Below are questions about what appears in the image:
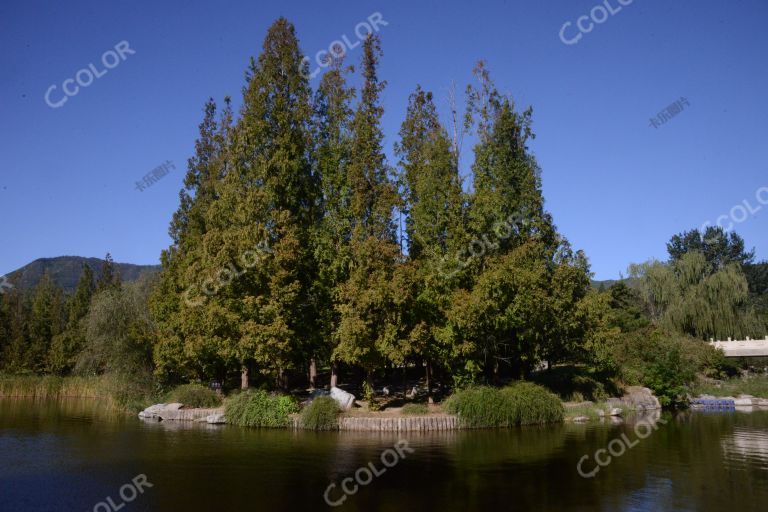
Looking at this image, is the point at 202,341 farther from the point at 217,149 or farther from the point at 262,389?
the point at 217,149

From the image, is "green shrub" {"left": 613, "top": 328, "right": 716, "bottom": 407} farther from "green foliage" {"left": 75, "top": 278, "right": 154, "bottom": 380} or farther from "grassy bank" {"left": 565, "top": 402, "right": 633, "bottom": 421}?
"green foliage" {"left": 75, "top": 278, "right": 154, "bottom": 380}

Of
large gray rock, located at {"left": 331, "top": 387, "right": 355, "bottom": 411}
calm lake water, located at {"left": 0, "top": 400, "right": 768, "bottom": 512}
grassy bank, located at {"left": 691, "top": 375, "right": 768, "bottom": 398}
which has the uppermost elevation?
large gray rock, located at {"left": 331, "top": 387, "right": 355, "bottom": 411}

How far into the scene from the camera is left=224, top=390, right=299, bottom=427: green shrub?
29.2 meters

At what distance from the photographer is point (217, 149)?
42125mm

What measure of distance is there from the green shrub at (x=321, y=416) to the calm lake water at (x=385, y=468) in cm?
135

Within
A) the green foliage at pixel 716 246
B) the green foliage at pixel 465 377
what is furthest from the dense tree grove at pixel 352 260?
the green foliage at pixel 716 246

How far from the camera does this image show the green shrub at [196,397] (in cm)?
3297

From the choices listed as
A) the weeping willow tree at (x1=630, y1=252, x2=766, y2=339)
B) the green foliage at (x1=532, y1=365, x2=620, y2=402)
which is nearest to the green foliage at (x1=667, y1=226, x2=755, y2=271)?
the weeping willow tree at (x1=630, y1=252, x2=766, y2=339)

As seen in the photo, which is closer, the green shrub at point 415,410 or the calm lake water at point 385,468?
the calm lake water at point 385,468

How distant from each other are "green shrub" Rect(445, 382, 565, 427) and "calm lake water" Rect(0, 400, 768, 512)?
1418mm

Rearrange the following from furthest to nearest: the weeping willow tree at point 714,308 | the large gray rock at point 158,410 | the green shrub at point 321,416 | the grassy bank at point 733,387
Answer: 1. the weeping willow tree at point 714,308
2. the grassy bank at point 733,387
3. the large gray rock at point 158,410
4. the green shrub at point 321,416

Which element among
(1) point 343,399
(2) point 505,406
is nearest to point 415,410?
(1) point 343,399

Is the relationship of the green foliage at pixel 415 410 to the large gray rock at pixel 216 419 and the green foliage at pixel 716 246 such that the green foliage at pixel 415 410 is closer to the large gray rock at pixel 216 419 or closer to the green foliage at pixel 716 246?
the large gray rock at pixel 216 419

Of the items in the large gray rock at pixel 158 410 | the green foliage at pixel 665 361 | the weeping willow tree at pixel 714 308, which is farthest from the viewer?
the weeping willow tree at pixel 714 308
